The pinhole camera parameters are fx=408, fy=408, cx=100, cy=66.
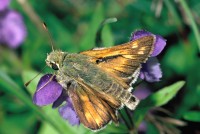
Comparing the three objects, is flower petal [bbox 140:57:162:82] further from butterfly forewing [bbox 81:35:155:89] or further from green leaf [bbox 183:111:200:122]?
green leaf [bbox 183:111:200:122]

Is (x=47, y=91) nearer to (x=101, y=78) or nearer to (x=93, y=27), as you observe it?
(x=101, y=78)

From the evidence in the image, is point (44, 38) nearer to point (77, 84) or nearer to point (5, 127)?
point (5, 127)

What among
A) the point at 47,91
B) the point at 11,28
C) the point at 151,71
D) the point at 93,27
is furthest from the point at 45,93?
the point at 11,28

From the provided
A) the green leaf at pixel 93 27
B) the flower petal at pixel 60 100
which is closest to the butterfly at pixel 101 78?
the flower petal at pixel 60 100

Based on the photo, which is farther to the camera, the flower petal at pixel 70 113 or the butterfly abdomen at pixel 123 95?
the flower petal at pixel 70 113

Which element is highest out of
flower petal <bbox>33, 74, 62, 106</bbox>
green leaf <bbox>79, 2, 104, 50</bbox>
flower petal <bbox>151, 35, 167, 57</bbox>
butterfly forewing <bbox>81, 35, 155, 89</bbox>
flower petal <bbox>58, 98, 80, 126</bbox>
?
flower petal <bbox>33, 74, 62, 106</bbox>

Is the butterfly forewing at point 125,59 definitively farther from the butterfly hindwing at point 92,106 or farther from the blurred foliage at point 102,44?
the blurred foliage at point 102,44

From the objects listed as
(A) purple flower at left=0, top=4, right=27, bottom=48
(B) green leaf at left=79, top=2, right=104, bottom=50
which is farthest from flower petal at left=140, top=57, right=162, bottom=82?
(A) purple flower at left=0, top=4, right=27, bottom=48
